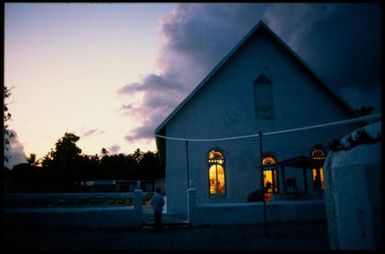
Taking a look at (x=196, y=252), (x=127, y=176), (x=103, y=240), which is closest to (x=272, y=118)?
(x=103, y=240)

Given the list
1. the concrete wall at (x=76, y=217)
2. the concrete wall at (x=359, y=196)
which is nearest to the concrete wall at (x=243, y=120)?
the concrete wall at (x=76, y=217)

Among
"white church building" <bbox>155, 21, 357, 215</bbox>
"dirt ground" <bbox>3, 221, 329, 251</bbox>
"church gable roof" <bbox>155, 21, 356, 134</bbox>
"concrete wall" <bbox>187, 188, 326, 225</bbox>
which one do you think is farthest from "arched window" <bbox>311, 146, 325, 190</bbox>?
"dirt ground" <bbox>3, 221, 329, 251</bbox>

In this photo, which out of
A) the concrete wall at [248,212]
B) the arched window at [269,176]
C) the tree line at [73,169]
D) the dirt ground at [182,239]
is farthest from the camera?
the tree line at [73,169]

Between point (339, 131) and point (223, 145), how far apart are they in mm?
6426

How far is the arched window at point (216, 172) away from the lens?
54.0ft

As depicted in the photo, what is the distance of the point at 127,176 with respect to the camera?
2945 inches

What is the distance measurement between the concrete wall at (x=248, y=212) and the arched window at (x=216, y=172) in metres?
3.40

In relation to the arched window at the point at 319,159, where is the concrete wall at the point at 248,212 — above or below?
below

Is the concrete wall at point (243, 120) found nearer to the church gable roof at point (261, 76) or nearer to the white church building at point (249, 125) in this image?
the white church building at point (249, 125)

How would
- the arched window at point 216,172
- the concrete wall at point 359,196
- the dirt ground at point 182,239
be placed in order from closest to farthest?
1. the concrete wall at point 359,196
2. the dirt ground at point 182,239
3. the arched window at point 216,172

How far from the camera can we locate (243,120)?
17.0 m

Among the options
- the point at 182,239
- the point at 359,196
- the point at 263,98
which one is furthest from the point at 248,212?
the point at 359,196

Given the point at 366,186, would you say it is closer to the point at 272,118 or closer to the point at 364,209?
the point at 364,209

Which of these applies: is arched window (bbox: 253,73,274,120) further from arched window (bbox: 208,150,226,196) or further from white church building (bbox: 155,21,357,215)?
arched window (bbox: 208,150,226,196)
